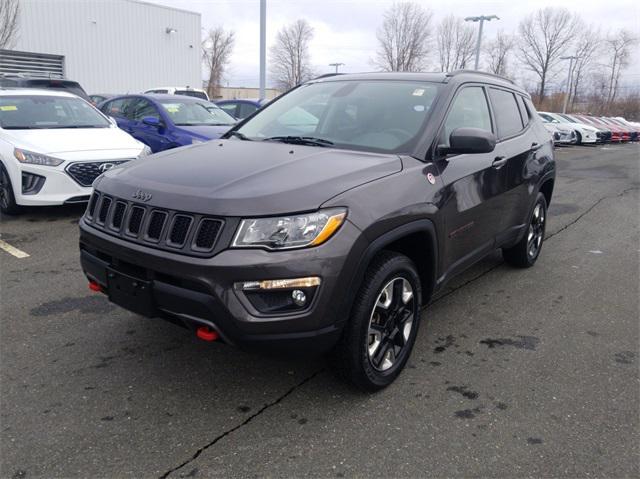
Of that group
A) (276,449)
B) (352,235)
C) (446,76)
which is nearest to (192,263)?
(352,235)

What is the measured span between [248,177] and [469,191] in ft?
5.37

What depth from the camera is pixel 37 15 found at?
27500 mm

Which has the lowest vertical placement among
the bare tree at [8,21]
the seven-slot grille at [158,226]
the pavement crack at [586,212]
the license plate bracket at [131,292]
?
the pavement crack at [586,212]

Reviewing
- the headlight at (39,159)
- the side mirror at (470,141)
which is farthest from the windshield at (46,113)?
the side mirror at (470,141)

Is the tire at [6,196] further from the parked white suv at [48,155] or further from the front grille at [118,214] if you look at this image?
the front grille at [118,214]

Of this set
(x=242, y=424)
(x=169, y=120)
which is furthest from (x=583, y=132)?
(x=242, y=424)

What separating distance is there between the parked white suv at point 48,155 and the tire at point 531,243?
15.5ft

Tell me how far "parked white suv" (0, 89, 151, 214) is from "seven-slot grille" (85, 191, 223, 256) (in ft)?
12.6

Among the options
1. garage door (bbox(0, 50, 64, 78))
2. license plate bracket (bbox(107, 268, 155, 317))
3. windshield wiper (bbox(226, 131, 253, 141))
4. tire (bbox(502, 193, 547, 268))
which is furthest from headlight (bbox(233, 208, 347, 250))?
garage door (bbox(0, 50, 64, 78))

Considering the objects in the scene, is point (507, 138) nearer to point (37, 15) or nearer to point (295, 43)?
point (37, 15)

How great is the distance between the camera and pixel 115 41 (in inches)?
1205

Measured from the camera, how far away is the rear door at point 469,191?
3467mm

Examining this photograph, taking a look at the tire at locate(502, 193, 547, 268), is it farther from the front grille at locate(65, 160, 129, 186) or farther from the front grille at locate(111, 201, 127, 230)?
the front grille at locate(65, 160, 129, 186)

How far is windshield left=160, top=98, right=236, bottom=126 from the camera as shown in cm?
946
